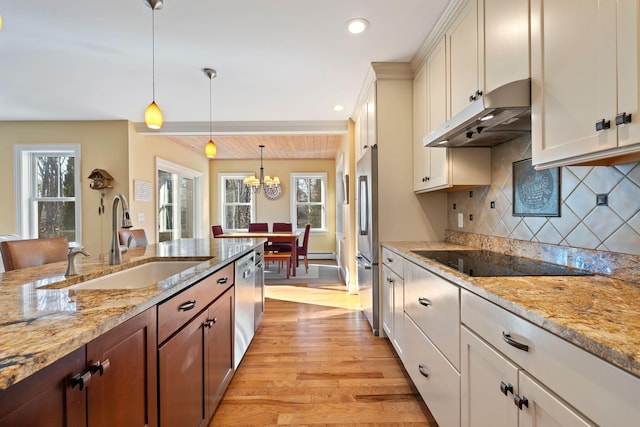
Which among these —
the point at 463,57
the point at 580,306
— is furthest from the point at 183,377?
the point at 463,57

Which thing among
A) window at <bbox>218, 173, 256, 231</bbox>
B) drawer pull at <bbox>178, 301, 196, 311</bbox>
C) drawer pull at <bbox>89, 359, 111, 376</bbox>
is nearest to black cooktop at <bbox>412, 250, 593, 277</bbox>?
drawer pull at <bbox>178, 301, 196, 311</bbox>

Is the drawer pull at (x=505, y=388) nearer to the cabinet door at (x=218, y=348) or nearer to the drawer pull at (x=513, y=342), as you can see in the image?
the drawer pull at (x=513, y=342)

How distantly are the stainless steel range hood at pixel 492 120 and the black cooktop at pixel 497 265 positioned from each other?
2.30 ft

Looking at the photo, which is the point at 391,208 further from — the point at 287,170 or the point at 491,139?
the point at 287,170

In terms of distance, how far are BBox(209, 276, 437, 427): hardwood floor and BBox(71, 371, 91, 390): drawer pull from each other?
116 centimetres

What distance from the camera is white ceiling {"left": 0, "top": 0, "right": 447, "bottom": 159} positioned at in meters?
2.04

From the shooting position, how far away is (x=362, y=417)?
168 cm

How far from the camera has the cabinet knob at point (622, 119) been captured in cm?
87

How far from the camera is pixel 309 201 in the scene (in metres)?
7.64

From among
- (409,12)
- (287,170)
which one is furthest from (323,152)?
(409,12)

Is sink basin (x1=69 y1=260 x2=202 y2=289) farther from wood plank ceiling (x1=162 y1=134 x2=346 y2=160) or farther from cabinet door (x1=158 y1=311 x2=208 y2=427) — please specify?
wood plank ceiling (x1=162 y1=134 x2=346 y2=160)

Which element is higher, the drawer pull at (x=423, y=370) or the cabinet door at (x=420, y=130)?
the cabinet door at (x=420, y=130)

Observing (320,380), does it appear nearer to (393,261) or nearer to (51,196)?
(393,261)

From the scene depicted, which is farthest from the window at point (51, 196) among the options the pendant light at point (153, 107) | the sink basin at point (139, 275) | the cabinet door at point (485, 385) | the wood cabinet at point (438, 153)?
the cabinet door at point (485, 385)
